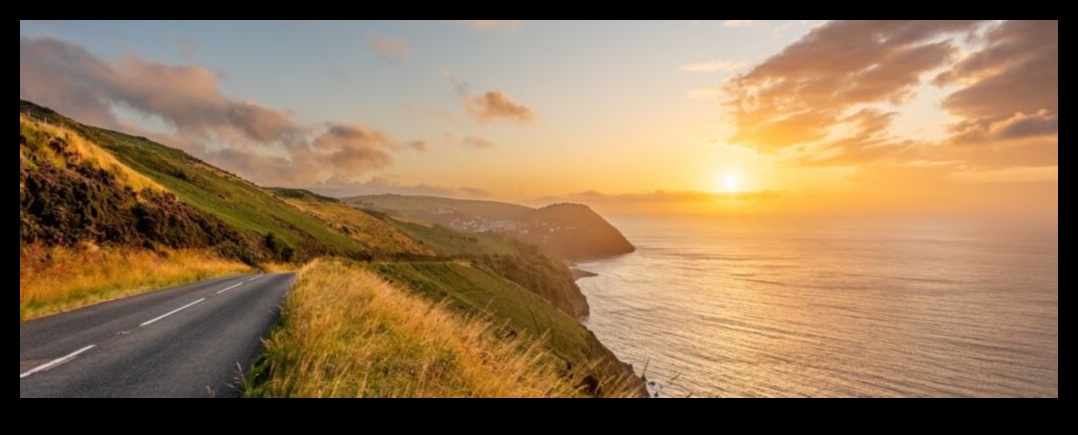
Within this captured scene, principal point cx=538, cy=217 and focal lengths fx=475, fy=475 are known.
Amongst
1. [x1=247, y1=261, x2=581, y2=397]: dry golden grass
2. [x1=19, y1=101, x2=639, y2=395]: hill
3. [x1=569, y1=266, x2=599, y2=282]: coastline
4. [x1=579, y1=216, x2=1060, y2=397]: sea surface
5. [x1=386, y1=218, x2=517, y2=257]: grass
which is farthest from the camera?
[x1=569, y1=266, x2=599, y2=282]: coastline

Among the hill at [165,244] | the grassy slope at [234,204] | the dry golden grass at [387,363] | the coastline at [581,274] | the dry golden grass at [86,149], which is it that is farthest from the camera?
the coastline at [581,274]

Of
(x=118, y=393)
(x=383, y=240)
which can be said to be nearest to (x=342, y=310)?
(x=118, y=393)

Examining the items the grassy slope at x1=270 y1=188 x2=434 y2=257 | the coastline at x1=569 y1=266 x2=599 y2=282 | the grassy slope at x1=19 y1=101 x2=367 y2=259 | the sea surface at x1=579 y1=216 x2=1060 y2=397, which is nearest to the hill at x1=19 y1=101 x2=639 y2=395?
the grassy slope at x1=19 y1=101 x2=367 y2=259

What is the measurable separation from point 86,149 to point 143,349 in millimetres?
30887

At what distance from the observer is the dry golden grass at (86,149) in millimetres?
27234

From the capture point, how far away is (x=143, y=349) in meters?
10.6

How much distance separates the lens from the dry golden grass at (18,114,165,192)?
89.4ft

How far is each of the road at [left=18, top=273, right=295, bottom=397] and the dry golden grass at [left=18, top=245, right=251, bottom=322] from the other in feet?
3.86

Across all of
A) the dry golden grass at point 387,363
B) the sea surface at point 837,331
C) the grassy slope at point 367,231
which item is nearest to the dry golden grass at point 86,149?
the dry golden grass at point 387,363

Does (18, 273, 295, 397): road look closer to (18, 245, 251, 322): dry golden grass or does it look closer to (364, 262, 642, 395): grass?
(18, 245, 251, 322): dry golden grass

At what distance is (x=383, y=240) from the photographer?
319 ft

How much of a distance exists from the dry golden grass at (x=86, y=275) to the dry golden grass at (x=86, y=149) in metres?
7.92

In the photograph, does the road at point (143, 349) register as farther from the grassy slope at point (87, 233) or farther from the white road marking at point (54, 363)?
the grassy slope at point (87, 233)
